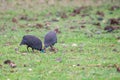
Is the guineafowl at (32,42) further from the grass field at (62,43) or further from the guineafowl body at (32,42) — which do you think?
the grass field at (62,43)

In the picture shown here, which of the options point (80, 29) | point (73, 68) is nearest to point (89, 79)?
point (73, 68)

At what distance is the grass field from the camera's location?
10.5m

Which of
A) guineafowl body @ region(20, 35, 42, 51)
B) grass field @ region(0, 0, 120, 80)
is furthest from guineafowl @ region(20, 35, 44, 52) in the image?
grass field @ region(0, 0, 120, 80)

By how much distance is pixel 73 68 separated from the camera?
10.9m

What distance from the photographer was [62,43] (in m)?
14.8

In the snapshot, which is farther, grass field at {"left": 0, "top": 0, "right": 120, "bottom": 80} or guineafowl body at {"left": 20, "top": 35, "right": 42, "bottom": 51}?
guineafowl body at {"left": 20, "top": 35, "right": 42, "bottom": 51}

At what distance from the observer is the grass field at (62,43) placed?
10.5 m

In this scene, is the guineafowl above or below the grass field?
above

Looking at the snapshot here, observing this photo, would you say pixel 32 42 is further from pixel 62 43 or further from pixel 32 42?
pixel 62 43

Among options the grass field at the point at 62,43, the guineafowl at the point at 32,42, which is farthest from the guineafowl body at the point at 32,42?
the grass field at the point at 62,43

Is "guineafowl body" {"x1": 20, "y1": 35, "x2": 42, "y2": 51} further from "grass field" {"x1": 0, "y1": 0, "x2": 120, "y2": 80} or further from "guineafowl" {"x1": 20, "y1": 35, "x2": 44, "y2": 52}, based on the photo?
"grass field" {"x1": 0, "y1": 0, "x2": 120, "y2": 80}

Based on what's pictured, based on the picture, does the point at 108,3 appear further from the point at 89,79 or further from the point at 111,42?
the point at 89,79

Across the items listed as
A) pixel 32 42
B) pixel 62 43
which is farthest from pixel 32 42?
pixel 62 43

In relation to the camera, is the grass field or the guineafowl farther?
the guineafowl
